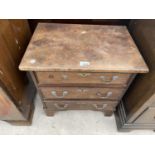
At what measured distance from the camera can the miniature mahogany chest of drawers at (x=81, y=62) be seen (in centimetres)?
80

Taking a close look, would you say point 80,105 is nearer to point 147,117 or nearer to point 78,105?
point 78,105

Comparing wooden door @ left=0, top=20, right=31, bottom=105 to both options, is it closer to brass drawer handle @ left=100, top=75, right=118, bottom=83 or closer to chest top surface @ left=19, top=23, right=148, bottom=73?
chest top surface @ left=19, top=23, right=148, bottom=73

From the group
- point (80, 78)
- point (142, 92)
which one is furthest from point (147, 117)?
point (80, 78)

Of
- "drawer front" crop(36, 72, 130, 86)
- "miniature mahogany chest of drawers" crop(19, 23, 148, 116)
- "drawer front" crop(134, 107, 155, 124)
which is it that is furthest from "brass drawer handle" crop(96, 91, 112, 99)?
"drawer front" crop(134, 107, 155, 124)

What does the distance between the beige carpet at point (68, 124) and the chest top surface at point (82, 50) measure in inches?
27.2

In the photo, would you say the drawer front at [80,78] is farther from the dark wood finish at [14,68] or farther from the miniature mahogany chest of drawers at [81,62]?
the dark wood finish at [14,68]

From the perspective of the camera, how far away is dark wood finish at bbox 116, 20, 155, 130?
0.86m

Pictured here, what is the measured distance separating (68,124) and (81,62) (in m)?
0.72

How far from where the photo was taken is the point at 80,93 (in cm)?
104

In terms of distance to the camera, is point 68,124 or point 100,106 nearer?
point 100,106
